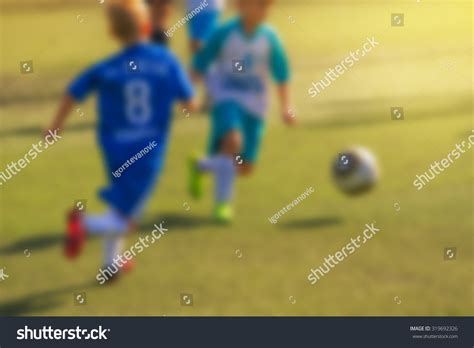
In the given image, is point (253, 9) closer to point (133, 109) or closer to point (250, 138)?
point (250, 138)

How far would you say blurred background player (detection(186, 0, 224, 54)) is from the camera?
10.3 metres

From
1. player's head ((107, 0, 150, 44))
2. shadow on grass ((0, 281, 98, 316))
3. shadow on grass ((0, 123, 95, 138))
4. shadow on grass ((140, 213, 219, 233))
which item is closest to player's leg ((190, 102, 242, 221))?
shadow on grass ((140, 213, 219, 233))

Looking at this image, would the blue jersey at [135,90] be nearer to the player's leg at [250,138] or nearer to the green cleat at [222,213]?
the green cleat at [222,213]

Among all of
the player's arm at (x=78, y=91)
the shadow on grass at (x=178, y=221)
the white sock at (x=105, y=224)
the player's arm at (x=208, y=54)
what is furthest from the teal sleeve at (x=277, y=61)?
the white sock at (x=105, y=224)

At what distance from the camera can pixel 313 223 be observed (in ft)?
23.3

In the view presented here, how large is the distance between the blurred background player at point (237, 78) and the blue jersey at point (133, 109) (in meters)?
1.10

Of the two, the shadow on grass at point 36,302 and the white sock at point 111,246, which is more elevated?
the white sock at point 111,246

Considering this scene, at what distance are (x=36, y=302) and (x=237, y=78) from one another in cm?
239

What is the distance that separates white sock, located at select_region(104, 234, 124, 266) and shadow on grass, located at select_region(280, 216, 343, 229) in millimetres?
1512

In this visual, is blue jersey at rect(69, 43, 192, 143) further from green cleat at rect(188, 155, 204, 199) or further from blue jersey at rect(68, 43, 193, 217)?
green cleat at rect(188, 155, 204, 199)

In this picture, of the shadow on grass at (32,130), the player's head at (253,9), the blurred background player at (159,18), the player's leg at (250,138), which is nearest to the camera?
the player's head at (253,9)

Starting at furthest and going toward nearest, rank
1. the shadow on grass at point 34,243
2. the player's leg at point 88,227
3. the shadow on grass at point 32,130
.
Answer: the shadow on grass at point 32,130, the shadow on grass at point 34,243, the player's leg at point 88,227

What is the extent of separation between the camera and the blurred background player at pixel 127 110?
18.9 feet

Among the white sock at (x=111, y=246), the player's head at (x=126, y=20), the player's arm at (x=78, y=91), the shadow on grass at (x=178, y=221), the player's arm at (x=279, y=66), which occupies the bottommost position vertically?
the shadow on grass at (x=178, y=221)
